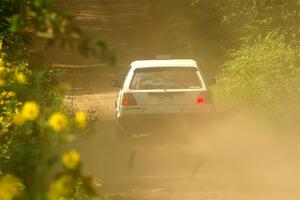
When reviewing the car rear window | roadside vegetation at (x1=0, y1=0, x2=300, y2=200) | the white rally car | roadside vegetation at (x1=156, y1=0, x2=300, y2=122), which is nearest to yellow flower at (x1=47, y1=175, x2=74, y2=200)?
roadside vegetation at (x1=0, y1=0, x2=300, y2=200)

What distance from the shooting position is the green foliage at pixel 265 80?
55.9 ft

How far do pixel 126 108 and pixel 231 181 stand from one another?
3.75 meters

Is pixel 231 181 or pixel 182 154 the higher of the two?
pixel 231 181

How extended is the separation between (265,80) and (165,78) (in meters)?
4.23

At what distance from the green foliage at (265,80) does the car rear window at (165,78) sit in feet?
8.46

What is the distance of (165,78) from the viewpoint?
47.9 ft

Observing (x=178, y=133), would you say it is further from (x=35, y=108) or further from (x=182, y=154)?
(x=35, y=108)

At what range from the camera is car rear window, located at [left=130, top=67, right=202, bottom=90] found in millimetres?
14430

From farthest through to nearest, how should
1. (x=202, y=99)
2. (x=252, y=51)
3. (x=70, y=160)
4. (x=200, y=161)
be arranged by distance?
(x=252, y=51) → (x=202, y=99) → (x=200, y=161) → (x=70, y=160)

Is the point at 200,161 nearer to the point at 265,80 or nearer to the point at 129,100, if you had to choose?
the point at 129,100

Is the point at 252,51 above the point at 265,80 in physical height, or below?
below

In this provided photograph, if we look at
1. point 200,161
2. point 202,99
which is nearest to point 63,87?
A: point 200,161

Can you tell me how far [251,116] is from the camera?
17.0 meters

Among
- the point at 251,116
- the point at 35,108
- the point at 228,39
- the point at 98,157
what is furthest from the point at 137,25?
the point at 35,108
